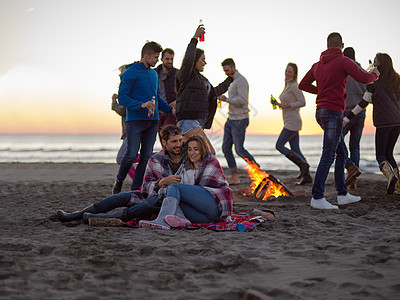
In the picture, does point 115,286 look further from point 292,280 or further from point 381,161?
point 381,161

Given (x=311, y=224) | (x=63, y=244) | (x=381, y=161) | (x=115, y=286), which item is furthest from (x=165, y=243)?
(x=381, y=161)

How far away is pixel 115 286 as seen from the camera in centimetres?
236

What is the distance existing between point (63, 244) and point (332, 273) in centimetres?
202

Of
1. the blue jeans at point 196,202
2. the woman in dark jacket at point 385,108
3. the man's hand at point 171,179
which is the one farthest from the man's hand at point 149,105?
the woman in dark jacket at point 385,108

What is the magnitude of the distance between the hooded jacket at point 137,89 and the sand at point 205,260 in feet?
5.39

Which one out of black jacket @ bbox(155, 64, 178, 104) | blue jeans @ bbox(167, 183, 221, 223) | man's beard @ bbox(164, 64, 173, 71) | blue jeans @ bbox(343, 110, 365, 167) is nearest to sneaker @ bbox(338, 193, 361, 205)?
blue jeans @ bbox(343, 110, 365, 167)

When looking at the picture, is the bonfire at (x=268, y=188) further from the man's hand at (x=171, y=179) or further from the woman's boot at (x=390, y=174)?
the man's hand at (x=171, y=179)

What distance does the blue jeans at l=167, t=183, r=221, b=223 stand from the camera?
3969 mm

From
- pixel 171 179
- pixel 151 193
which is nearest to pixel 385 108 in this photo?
pixel 171 179

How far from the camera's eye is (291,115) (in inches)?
310

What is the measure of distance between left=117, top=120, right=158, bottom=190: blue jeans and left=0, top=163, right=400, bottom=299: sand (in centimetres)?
127

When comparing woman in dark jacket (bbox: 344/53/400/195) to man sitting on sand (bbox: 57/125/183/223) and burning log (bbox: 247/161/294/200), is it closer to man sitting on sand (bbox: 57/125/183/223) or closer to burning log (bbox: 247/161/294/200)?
burning log (bbox: 247/161/294/200)

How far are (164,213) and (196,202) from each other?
0.33 metres

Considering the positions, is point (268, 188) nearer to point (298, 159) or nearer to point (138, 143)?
point (298, 159)
